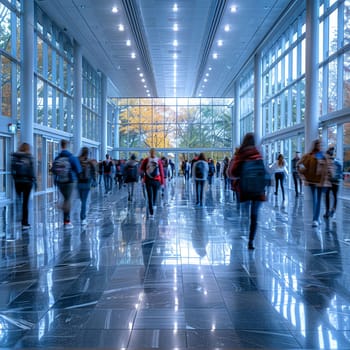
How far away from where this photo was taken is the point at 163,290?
4574 millimetres

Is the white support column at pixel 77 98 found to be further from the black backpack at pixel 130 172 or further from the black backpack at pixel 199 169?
the black backpack at pixel 199 169

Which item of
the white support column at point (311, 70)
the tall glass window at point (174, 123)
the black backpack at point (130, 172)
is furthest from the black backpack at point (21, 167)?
the tall glass window at point (174, 123)

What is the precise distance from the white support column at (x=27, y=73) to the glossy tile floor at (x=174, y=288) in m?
7.28

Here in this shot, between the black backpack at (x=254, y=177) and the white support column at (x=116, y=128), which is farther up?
the white support column at (x=116, y=128)

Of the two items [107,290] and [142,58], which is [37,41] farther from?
[107,290]

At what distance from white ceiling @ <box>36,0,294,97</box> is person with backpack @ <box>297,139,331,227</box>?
9.41 m

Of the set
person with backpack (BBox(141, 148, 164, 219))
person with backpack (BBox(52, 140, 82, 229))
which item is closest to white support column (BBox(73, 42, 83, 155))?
person with backpack (BBox(141, 148, 164, 219))

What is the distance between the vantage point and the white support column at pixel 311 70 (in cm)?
1622

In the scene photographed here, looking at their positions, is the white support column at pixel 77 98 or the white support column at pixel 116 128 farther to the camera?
the white support column at pixel 116 128

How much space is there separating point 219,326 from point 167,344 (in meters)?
0.54

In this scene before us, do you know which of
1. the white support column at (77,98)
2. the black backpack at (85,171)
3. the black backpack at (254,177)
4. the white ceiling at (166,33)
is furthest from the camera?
the white support column at (77,98)

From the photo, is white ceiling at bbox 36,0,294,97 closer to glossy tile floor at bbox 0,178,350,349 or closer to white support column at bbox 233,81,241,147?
white support column at bbox 233,81,241,147

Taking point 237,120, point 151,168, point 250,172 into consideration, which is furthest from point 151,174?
point 237,120

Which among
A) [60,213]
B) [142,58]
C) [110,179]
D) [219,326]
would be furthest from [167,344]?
[142,58]
